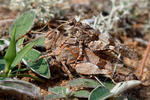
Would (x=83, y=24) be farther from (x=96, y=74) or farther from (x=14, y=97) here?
(x=14, y=97)

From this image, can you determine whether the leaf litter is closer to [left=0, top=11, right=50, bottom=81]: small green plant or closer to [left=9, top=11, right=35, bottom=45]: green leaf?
[left=0, top=11, right=50, bottom=81]: small green plant

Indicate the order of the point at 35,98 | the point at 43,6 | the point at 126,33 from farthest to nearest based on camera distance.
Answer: the point at 126,33
the point at 43,6
the point at 35,98

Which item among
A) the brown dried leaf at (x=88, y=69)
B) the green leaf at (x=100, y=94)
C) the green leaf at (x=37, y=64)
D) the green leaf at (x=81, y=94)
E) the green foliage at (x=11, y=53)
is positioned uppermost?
the green foliage at (x=11, y=53)

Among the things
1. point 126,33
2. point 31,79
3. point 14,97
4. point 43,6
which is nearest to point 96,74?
point 31,79

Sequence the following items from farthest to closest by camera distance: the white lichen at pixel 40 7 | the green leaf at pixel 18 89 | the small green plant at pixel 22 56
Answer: the white lichen at pixel 40 7 < the small green plant at pixel 22 56 < the green leaf at pixel 18 89

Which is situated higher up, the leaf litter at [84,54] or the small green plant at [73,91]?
the leaf litter at [84,54]

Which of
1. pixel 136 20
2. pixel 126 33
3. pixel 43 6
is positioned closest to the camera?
pixel 43 6

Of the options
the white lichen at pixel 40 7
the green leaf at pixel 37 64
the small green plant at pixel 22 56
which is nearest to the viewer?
the small green plant at pixel 22 56

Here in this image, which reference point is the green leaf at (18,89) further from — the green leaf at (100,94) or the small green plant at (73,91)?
the green leaf at (100,94)

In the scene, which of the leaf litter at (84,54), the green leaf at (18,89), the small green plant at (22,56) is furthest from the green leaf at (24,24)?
the green leaf at (18,89)
